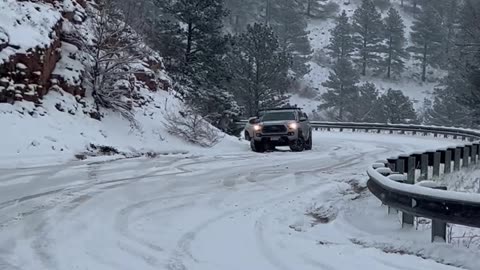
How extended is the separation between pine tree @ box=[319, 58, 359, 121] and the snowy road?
53370mm

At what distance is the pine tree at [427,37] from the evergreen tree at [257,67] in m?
43.1

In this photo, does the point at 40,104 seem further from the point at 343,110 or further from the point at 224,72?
the point at 343,110

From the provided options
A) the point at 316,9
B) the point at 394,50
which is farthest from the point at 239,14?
the point at 394,50

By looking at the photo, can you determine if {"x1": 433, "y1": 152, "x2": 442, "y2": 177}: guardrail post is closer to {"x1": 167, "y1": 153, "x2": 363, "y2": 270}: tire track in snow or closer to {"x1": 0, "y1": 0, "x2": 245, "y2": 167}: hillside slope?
{"x1": 167, "y1": 153, "x2": 363, "y2": 270}: tire track in snow

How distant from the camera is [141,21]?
25953 millimetres

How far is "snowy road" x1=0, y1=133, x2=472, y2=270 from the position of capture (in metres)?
6.06

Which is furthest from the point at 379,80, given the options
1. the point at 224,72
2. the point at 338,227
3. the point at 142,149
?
the point at 338,227

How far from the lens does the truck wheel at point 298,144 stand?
73.6ft

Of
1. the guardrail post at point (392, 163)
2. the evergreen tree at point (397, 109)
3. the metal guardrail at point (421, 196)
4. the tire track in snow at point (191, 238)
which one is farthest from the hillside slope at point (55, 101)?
the evergreen tree at point (397, 109)

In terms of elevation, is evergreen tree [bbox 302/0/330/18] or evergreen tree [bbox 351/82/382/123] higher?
evergreen tree [bbox 302/0/330/18]

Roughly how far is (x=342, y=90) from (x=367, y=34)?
1910cm

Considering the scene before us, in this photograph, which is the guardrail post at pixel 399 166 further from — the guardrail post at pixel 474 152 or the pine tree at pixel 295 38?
the pine tree at pixel 295 38

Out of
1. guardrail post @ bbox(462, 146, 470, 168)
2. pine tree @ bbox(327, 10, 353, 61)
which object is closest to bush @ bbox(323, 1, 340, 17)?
pine tree @ bbox(327, 10, 353, 61)

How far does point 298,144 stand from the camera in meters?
22.5
